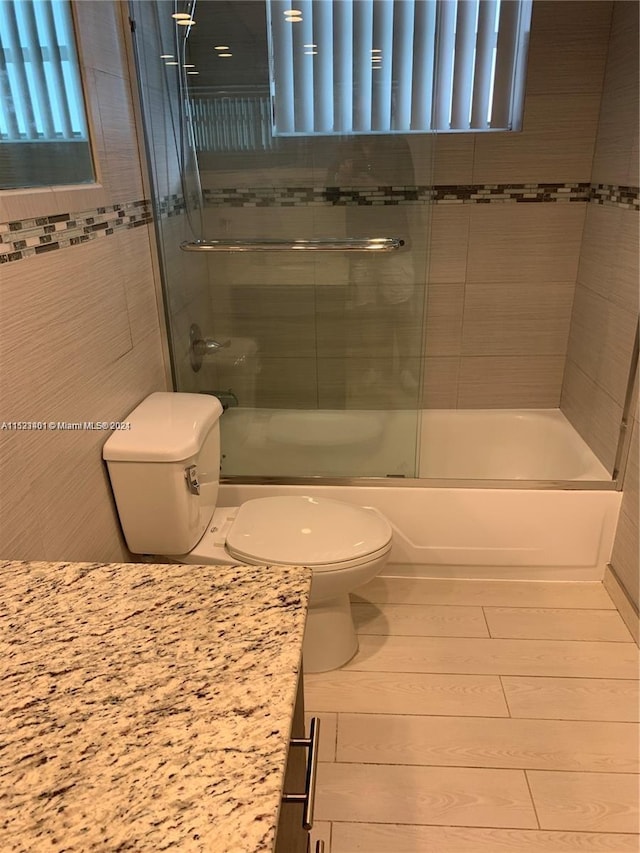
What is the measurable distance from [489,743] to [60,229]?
168 centimetres

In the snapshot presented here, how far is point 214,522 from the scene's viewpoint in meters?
1.99

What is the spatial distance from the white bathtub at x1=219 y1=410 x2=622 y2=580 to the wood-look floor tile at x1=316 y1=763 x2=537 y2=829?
0.83m

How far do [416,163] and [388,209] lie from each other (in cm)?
18

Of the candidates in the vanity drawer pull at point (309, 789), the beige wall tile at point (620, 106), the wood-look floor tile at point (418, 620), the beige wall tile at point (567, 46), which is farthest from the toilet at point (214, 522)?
the beige wall tile at point (567, 46)

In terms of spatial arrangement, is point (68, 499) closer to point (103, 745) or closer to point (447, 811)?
point (103, 745)

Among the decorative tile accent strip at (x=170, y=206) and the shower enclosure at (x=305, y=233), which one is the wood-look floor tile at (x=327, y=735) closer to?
the shower enclosure at (x=305, y=233)

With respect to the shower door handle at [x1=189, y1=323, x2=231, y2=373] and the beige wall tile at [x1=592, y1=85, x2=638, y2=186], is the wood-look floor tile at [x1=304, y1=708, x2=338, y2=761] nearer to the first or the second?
the shower door handle at [x1=189, y1=323, x2=231, y2=373]

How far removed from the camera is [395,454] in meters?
2.36

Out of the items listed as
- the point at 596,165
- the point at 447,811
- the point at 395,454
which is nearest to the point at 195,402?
the point at 395,454

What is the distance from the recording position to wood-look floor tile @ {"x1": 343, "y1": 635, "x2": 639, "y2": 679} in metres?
1.91

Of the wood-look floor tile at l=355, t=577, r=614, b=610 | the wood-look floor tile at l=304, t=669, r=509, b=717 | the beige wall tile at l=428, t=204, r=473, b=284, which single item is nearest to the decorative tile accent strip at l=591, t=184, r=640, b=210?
the beige wall tile at l=428, t=204, r=473, b=284

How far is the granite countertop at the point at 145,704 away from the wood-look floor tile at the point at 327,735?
3.04 ft

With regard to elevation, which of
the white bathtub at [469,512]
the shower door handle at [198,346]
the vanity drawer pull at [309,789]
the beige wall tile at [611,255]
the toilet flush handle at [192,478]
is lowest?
the white bathtub at [469,512]

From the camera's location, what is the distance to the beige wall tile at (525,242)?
2.58 meters
